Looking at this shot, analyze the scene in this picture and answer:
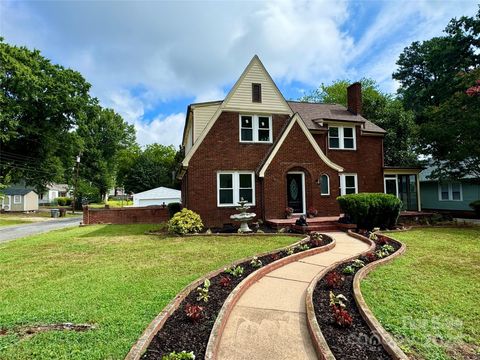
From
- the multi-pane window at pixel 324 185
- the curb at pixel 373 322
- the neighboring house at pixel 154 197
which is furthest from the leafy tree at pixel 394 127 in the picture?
the curb at pixel 373 322

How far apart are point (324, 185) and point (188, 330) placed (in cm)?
1336

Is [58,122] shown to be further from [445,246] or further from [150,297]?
[445,246]

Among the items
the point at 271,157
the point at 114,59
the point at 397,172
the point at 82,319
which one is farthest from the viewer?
the point at 397,172

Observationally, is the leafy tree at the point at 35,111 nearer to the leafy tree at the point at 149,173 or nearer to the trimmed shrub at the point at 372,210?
the leafy tree at the point at 149,173

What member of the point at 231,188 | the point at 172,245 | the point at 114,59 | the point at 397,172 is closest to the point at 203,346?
the point at 172,245

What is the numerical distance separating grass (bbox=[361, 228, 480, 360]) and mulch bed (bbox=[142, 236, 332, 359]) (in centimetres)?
242

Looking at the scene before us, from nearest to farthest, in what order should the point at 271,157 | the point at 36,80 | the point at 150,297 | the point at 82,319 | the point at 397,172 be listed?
the point at 82,319, the point at 150,297, the point at 271,157, the point at 397,172, the point at 36,80

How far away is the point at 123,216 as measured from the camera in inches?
793

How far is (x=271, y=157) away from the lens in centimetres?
1455

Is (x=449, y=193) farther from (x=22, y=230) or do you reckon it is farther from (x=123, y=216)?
(x=22, y=230)

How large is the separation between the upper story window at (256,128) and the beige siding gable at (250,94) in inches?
17.3

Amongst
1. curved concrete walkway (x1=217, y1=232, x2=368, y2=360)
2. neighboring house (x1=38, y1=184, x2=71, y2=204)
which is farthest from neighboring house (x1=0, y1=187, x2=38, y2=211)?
curved concrete walkway (x1=217, y1=232, x2=368, y2=360)

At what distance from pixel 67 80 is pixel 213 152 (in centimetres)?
3022

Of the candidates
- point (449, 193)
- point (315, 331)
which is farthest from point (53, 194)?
point (315, 331)
